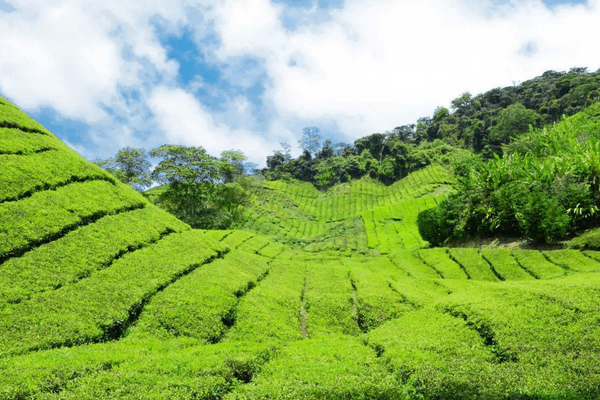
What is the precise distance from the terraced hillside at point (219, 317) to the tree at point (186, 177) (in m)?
25.5

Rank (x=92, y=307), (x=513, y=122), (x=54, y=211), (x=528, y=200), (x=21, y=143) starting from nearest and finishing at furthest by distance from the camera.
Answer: (x=92, y=307) < (x=54, y=211) < (x=21, y=143) < (x=528, y=200) < (x=513, y=122)

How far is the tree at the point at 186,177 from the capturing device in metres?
41.6

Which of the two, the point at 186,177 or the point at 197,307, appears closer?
the point at 197,307

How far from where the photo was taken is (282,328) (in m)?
10.1

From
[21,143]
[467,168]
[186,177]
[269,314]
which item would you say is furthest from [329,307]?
[186,177]

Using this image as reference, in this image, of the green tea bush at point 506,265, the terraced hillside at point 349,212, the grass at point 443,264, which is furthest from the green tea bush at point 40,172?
the terraced hillside at point 349,212

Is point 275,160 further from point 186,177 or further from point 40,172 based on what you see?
point 40,172

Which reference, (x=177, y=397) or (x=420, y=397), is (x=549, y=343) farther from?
(x=177, y=397)

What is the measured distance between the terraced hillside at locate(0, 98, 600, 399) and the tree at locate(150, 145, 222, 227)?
83.7 ft

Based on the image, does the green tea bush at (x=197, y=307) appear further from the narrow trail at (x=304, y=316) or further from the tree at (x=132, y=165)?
the tree at (x=132, y=165)

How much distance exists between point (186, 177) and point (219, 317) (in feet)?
114

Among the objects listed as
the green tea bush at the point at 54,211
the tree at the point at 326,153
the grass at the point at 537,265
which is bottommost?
the grass at the point at 537,265

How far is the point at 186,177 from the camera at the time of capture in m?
42.0

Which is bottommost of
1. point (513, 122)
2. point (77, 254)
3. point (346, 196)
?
point (77, 254)
